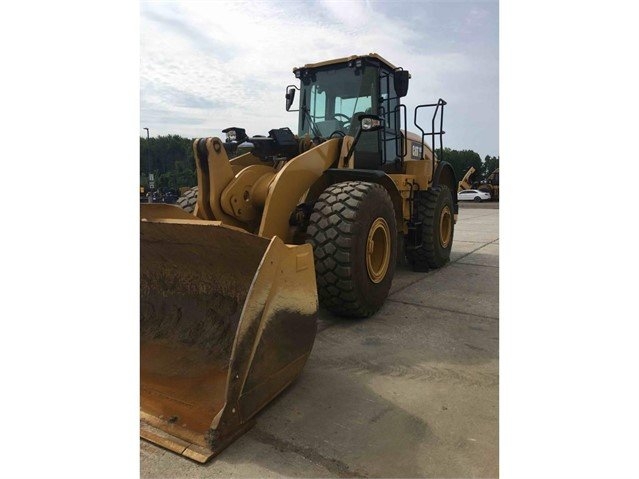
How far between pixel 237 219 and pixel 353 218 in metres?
0.95

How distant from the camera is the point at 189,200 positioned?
4.58 meters

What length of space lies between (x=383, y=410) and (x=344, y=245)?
1374mm

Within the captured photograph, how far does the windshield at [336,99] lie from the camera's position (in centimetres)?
493

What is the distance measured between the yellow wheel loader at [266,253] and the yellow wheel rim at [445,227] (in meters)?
0.82

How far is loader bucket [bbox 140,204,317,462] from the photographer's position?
2.11 meters

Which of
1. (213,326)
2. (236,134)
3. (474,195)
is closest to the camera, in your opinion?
(213,326)

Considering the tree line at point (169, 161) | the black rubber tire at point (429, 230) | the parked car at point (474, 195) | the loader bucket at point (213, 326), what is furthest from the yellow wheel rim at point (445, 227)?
the parked car at point (474, 195)

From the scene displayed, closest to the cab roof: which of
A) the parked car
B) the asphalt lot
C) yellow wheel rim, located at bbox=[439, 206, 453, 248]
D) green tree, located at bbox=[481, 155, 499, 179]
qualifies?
green tree, located at bbox=[481, 155, 499, 179]

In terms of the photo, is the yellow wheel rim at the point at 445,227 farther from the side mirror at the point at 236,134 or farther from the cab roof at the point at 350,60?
the side mirror at the point at 236,134

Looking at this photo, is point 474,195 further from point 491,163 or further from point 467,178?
point 491,163

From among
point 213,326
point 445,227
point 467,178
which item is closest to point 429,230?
point 445,227

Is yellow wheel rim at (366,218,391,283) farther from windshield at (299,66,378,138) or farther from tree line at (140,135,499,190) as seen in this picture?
windshield at (299,66,378,138)

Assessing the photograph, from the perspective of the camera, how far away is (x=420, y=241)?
19.5ft

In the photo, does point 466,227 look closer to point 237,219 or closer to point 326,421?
point 237,219
